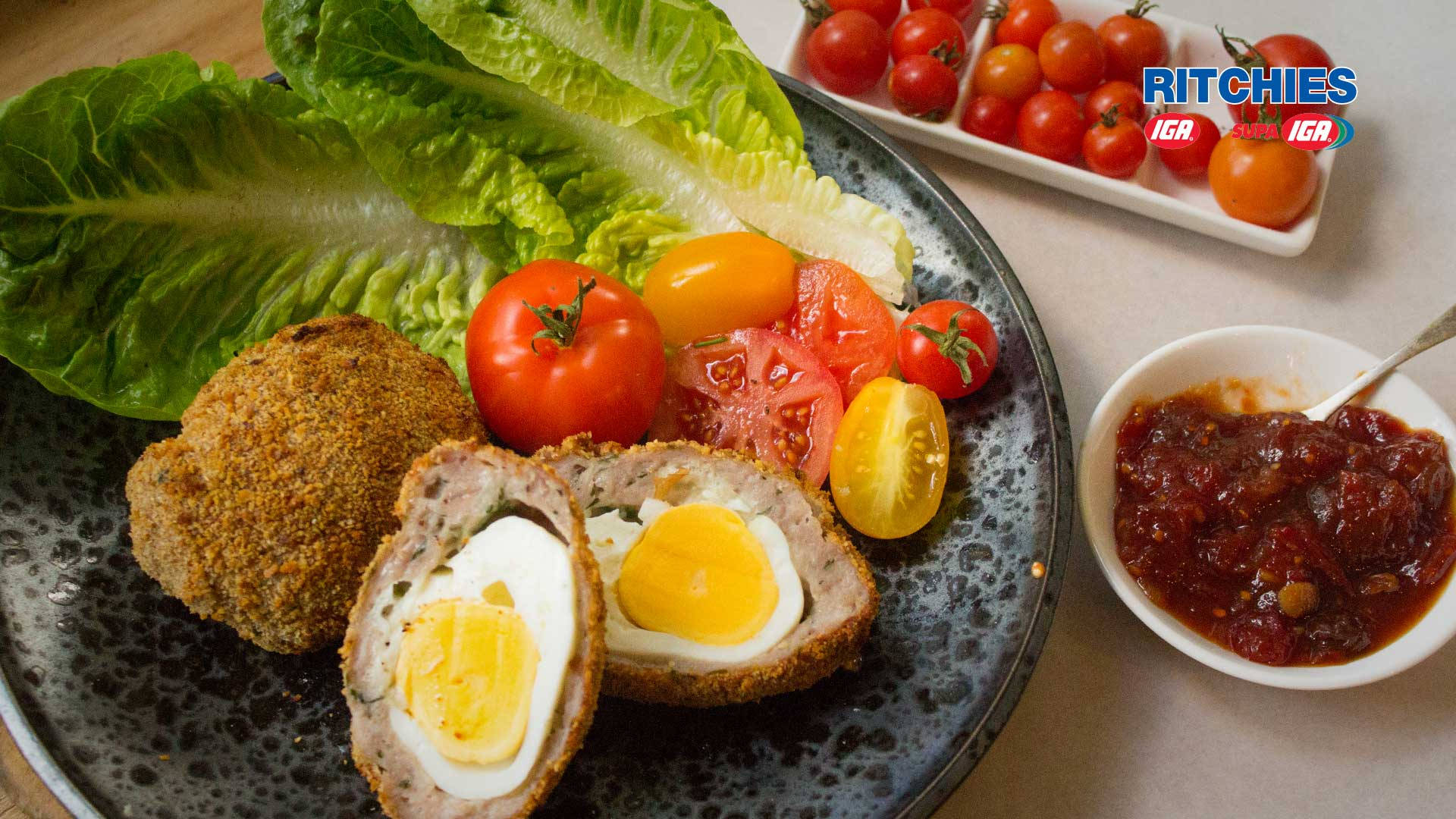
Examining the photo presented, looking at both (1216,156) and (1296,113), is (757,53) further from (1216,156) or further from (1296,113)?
(1296,113)

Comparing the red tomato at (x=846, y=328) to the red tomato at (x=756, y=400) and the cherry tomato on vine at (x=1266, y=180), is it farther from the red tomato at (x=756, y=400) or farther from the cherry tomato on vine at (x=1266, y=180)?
the cherry tomato on vine at (x=1266, y=180)

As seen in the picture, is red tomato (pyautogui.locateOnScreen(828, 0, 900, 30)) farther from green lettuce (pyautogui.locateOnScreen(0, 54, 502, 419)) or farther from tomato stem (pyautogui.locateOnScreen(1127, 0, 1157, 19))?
green lettuce (pyautogui.locateOnScreen(0, 54, 502, 419))

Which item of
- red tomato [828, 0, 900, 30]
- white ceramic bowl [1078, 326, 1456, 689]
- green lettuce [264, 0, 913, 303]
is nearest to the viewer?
white ceramic bowl [1078, 326, 1456, 689]

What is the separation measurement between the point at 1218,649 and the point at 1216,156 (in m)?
1.91

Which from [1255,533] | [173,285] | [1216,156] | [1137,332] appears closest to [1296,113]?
[1216,156]

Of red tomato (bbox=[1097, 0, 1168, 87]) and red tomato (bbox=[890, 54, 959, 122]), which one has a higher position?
red tomato (bbox=[1097, 0, 1168, 87])

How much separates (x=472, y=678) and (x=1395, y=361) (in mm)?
2718

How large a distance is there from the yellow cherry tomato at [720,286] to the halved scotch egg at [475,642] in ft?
3.07

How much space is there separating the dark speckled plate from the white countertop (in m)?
0.43

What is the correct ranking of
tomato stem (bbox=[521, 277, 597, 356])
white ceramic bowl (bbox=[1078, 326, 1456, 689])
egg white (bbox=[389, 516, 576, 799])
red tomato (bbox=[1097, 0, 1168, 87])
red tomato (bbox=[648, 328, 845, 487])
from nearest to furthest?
egg white (bbox=[389, 516, 576, 799])
white ceramic bowl (bbox=[1078, 326, 1456, 689])
tomato stem (bbox=[521, 277, 597, 356])
red tomato (bbox=[648, 328, 845, 487])
red tomato (bbox=[1097, 0, 1168, 87])

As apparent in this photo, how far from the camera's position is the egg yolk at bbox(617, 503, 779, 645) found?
242 centimetres

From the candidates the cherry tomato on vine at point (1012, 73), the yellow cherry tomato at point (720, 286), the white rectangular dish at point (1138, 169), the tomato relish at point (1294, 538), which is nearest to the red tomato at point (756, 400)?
the yellow cherry tomato at point (720, 286)

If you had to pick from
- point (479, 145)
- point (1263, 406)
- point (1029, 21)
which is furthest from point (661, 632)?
point (1029, 21)

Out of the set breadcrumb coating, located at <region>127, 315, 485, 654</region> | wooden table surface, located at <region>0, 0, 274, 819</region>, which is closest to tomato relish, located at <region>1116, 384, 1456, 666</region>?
breadcrumb coating, located at <region>127, 315, 485, 654</region>
